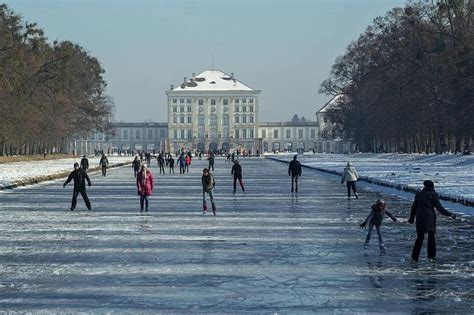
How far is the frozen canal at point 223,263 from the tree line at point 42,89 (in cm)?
3771

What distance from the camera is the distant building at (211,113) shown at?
179 meters

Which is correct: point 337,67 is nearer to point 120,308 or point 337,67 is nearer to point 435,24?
point 435,24

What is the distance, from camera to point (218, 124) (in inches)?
7092

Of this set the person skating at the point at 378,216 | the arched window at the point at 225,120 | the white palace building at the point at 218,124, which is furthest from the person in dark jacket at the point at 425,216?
the arched window at the point at 225,120

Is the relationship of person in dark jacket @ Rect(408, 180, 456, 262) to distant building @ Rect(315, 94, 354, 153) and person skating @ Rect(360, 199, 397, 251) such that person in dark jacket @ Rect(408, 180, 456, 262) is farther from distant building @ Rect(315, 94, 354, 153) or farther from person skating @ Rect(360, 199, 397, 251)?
distant building @ Rect(315, 94, 354, 153)

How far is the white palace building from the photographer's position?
582 feet

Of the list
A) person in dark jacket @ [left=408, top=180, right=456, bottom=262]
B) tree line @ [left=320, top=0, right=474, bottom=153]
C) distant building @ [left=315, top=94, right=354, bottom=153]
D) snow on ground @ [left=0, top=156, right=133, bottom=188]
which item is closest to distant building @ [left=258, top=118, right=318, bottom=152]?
distant building @ [left=315, top=94, right=354, bottom=153]

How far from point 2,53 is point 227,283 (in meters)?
50.5

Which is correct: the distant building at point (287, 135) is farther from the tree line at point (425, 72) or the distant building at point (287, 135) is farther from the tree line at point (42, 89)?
the tree line at point (425, 72)

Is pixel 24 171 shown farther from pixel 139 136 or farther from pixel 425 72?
pixel 139 136

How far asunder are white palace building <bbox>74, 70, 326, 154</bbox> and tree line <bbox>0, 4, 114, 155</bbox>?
8331cm

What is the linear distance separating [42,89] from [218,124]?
361ft

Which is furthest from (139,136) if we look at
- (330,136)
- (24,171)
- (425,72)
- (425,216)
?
(425,216)

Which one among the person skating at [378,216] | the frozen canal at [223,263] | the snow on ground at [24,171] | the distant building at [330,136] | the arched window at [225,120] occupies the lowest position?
the frozen canal at [223,263]
